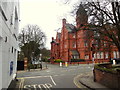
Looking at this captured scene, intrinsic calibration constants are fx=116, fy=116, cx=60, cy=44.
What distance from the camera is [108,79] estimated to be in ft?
29.2

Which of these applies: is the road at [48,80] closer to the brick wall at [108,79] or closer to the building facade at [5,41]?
the brick wall at [108,79]

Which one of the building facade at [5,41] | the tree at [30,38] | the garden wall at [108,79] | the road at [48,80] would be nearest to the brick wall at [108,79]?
the garden wall at [108,79]

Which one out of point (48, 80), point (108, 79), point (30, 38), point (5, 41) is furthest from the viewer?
point (30, 38)

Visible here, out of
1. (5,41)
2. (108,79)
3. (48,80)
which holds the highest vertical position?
(5,41)

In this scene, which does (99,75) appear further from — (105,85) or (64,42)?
(64,42)

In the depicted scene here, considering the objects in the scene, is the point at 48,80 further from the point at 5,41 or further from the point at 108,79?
the point at 5,41

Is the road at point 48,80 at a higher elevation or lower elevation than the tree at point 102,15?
lower

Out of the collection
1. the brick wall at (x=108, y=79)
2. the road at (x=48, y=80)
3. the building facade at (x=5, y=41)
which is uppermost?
the building facade at (x=5, y=41)

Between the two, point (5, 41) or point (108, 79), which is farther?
point (108, 79)

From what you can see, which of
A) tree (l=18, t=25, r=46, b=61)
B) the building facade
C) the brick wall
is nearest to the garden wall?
the brick wall

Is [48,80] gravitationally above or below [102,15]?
below

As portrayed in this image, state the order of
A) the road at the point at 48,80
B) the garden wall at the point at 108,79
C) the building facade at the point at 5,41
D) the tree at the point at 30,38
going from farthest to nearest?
the tree at the point at 30,38 → the road at the point at 48,80 → the garden wall at the point at 108,79 → the building facade at the point at 5,41

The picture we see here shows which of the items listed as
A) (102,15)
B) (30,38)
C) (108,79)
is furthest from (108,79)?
(30,38)

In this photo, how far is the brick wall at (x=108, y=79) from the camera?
7933 mm
